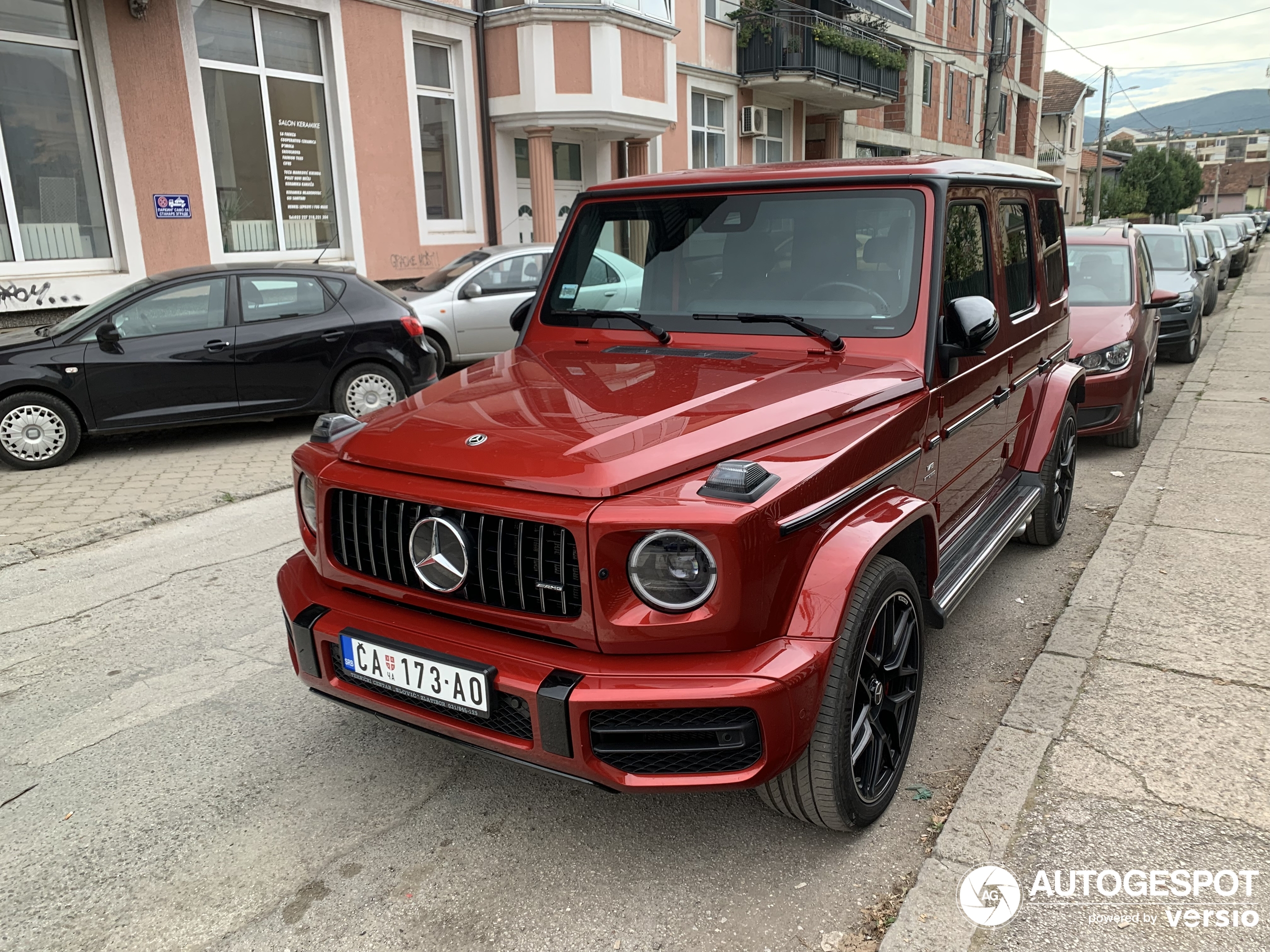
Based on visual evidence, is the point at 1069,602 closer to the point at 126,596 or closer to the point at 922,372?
the point at 922,372

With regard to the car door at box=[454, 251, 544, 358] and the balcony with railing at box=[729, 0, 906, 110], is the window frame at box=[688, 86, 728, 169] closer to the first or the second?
the balcony with railing at box=[729, 0, 906, 110]

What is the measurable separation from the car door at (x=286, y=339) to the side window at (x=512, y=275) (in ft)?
8.89

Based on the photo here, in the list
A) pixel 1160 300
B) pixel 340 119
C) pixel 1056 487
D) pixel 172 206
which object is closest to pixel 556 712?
pixel 1056 487

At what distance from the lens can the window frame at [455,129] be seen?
14.1 meters

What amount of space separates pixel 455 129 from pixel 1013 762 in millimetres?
14213

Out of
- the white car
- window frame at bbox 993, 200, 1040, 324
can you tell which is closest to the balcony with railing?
the white car

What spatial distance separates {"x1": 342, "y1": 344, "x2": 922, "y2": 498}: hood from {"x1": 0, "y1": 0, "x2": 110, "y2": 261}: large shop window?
954 cm

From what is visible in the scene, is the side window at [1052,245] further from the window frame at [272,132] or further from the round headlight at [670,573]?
the window frame at [272,132]

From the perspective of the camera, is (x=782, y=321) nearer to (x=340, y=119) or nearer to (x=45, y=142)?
(x=45, y=142)

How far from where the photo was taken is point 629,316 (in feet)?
12.4

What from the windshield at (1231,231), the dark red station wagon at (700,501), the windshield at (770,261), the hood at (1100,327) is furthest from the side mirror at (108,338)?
the windshield at (1231,231)

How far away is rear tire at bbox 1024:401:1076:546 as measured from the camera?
4.98 m

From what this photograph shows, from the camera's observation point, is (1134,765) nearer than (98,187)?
Yes

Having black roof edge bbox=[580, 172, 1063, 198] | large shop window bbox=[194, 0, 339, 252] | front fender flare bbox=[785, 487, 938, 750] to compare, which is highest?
large shop window bbox=[194, 0, 339, 252]
